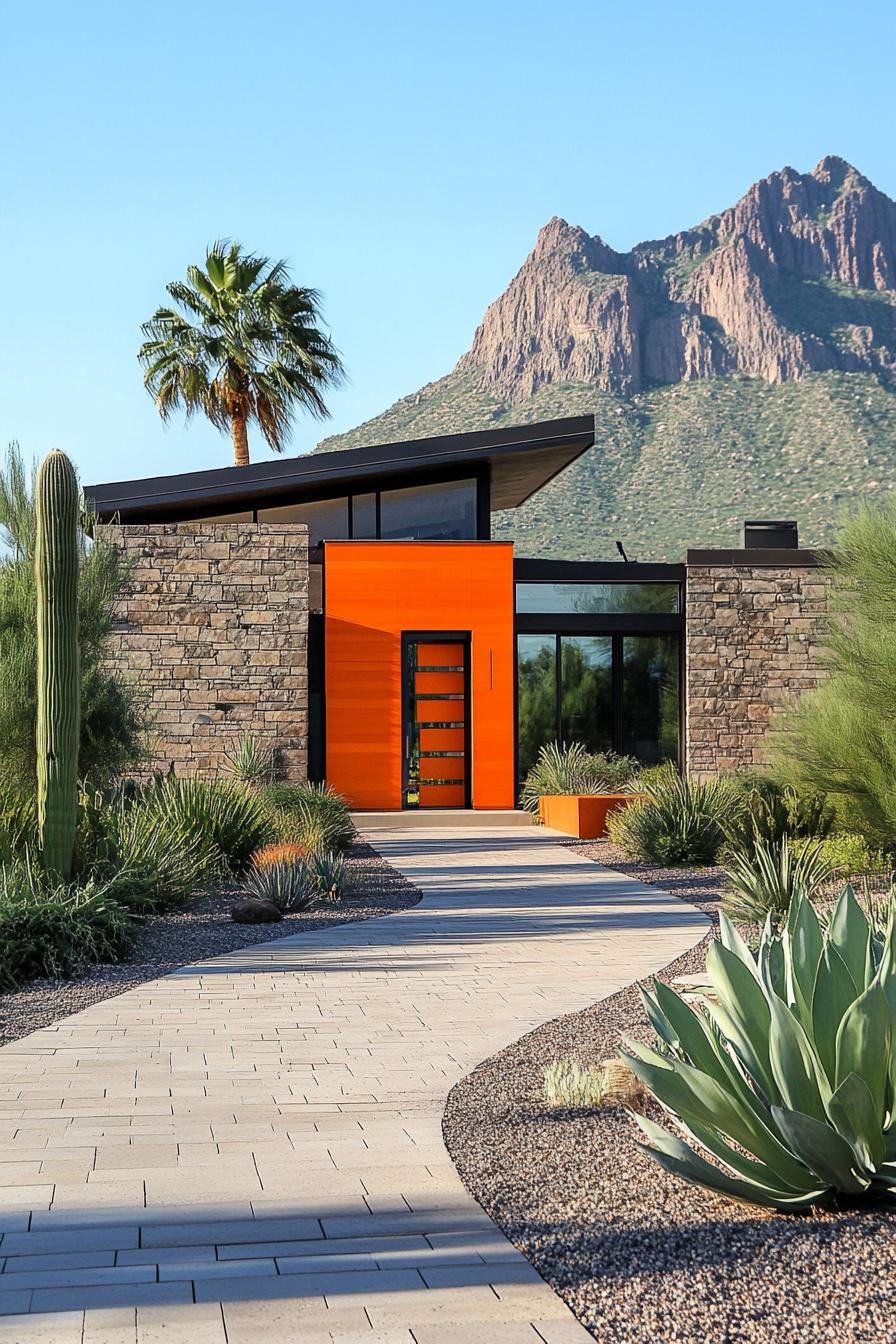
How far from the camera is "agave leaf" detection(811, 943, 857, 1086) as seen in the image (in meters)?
4.25

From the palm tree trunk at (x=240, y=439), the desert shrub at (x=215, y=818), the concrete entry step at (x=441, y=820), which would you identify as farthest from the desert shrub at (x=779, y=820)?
the palm tree trunk at (x=240, y=439)

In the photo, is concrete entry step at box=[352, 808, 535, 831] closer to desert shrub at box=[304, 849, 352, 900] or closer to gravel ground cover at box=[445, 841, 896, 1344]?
desert shrub at box=[304, 849, 352, 900]

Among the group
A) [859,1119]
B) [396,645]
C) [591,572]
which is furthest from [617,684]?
[859,1119]

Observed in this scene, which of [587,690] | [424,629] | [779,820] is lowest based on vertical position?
[779,820]

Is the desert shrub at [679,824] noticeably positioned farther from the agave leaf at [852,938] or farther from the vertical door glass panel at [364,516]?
the vertical door glass panel at [364,516]

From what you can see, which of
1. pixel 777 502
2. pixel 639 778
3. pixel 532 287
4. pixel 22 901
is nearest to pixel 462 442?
pixel 639 778

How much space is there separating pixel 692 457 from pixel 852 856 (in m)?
50.7

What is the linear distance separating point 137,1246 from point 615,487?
55.7 meters

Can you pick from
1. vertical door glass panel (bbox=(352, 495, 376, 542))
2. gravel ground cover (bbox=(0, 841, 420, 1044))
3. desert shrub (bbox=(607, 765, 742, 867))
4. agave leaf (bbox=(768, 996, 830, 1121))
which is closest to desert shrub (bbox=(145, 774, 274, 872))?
gravel ground cover (bbox=(0, 841, 420, 1044))

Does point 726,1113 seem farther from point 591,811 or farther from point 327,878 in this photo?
point 591,811

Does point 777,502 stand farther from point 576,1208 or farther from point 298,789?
point 576,1208

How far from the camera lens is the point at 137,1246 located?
3893 mm

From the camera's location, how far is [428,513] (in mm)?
24250

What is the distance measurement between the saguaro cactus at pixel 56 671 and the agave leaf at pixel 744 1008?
6.65 m
